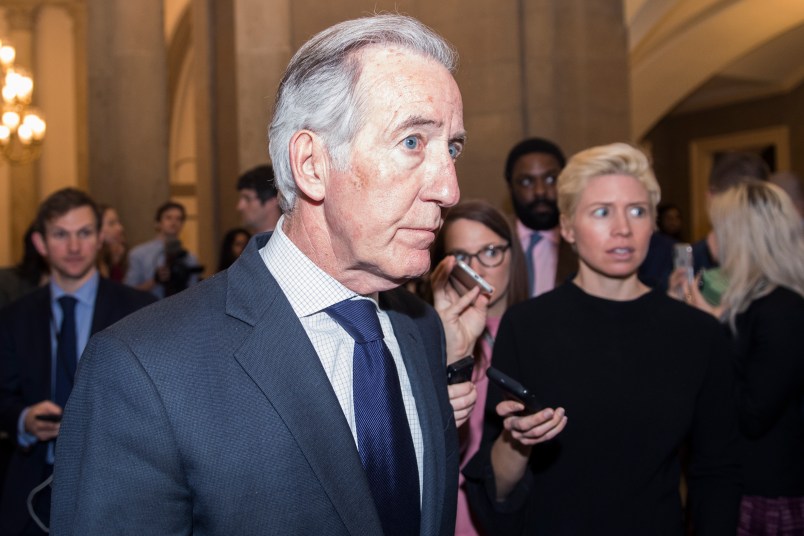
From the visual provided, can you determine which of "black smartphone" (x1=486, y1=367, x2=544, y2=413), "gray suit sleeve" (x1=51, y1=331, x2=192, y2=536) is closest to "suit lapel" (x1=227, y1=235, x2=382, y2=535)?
"gray suit sleeve" (x1=51, y1=331, x2=192, y2=536)

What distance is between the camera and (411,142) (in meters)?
1.40

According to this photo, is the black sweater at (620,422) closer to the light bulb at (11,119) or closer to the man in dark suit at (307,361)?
the man in dark suit at (307,361)

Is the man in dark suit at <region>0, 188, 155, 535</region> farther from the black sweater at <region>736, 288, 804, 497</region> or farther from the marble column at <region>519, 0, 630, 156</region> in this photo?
the marble column at <region>519, 0, 630, 156</region>

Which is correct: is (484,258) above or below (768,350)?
above

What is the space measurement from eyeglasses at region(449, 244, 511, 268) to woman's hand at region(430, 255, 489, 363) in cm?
55

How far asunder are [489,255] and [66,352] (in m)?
1.62

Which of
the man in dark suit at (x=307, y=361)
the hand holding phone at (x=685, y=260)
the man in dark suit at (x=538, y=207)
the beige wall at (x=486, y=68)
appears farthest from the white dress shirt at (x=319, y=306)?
the beige wall at (x=486, y=68)

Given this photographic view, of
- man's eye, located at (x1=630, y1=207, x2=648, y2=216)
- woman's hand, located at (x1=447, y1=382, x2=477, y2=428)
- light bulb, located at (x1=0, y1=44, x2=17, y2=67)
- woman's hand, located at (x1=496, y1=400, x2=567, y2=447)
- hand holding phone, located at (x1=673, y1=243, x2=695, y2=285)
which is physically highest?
light bulb, located at (x1=0, y1=44, x2=17, y2=67)

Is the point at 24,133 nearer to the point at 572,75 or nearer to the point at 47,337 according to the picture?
the point at 572,75

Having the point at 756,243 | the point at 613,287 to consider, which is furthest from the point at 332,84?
the point at 756,243

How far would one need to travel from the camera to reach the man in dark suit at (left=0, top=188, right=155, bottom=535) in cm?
301

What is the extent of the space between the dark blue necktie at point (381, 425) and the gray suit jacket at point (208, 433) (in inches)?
3.0

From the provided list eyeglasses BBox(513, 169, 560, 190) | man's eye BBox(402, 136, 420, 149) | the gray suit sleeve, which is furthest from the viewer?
eyeglasses BBox(513, 169, 560, 190)

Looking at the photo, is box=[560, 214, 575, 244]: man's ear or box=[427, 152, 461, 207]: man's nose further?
box=[560, 214, 575, 244]: man's ear
